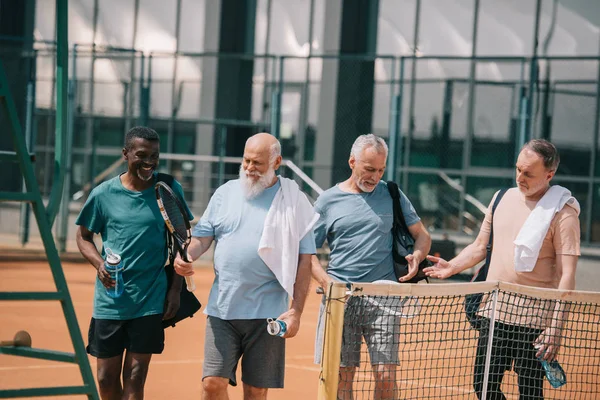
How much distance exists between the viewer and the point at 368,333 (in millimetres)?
5875

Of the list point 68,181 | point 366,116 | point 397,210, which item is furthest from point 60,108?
point 366,116

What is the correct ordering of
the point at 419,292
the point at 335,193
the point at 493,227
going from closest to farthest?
the point at 419,292 → the point at 493,227 → the point at 335,193

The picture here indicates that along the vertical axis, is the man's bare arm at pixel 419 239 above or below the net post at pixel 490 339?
above

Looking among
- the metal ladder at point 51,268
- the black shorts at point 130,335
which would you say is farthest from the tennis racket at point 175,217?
the metal ladder at point 51,268

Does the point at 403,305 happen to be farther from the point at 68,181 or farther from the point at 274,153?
the point at 68,181

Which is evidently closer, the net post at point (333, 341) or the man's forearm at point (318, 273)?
the net post at point (333, 341)

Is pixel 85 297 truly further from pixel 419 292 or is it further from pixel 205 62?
pixel 205 62

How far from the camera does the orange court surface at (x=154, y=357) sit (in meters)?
8.08

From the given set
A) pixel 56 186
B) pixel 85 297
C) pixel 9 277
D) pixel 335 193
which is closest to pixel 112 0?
pixel 9 277

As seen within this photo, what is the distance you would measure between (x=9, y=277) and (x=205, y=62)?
10897 mm

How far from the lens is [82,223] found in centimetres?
608

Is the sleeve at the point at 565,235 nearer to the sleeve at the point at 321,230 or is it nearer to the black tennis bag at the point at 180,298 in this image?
the sleeve at the point at 321,230

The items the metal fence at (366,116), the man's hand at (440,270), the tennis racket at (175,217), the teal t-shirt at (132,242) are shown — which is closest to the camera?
the tennis racket at (175,217)

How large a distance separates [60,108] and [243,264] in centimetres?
151
